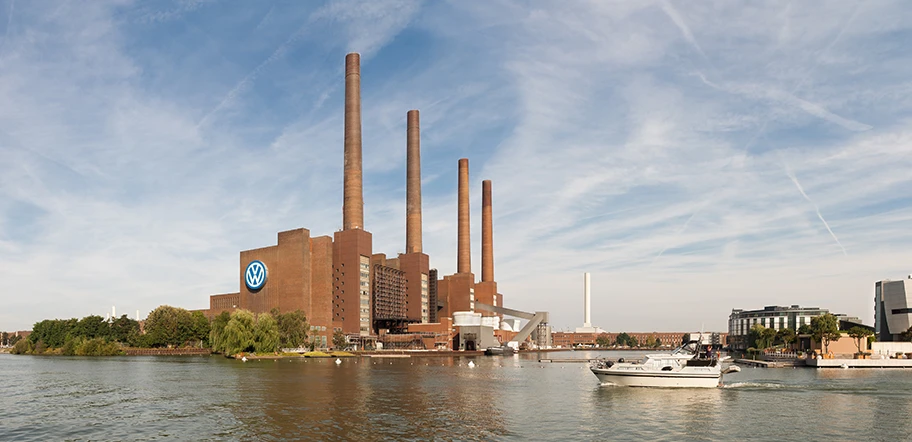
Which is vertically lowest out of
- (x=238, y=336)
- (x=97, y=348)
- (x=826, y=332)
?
(x=97, y=348)

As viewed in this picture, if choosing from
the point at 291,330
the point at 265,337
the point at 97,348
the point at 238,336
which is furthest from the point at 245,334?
the point at 97,348

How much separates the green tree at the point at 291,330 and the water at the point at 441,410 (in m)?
96.3

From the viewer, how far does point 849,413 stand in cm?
5453

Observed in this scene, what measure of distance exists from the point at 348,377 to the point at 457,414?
41.7 metres

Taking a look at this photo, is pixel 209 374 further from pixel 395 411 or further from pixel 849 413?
pixel 849 413

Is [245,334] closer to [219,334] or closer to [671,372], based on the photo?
[219,334]

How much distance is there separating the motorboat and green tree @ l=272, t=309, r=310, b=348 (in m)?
120

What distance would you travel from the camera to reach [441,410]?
5500 cm

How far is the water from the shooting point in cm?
4412

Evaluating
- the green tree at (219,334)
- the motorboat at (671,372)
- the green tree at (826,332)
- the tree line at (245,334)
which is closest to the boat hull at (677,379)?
the motorboat at (671,372)

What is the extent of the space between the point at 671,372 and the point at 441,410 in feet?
93.4

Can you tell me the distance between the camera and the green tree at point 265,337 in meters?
158

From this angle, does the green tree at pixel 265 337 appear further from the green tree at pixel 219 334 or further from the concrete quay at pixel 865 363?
the concrete quay at pixel 865 363

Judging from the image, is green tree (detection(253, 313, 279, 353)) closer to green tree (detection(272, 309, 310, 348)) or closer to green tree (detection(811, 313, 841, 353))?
green tree (detection(272, 309, 310, 348))
